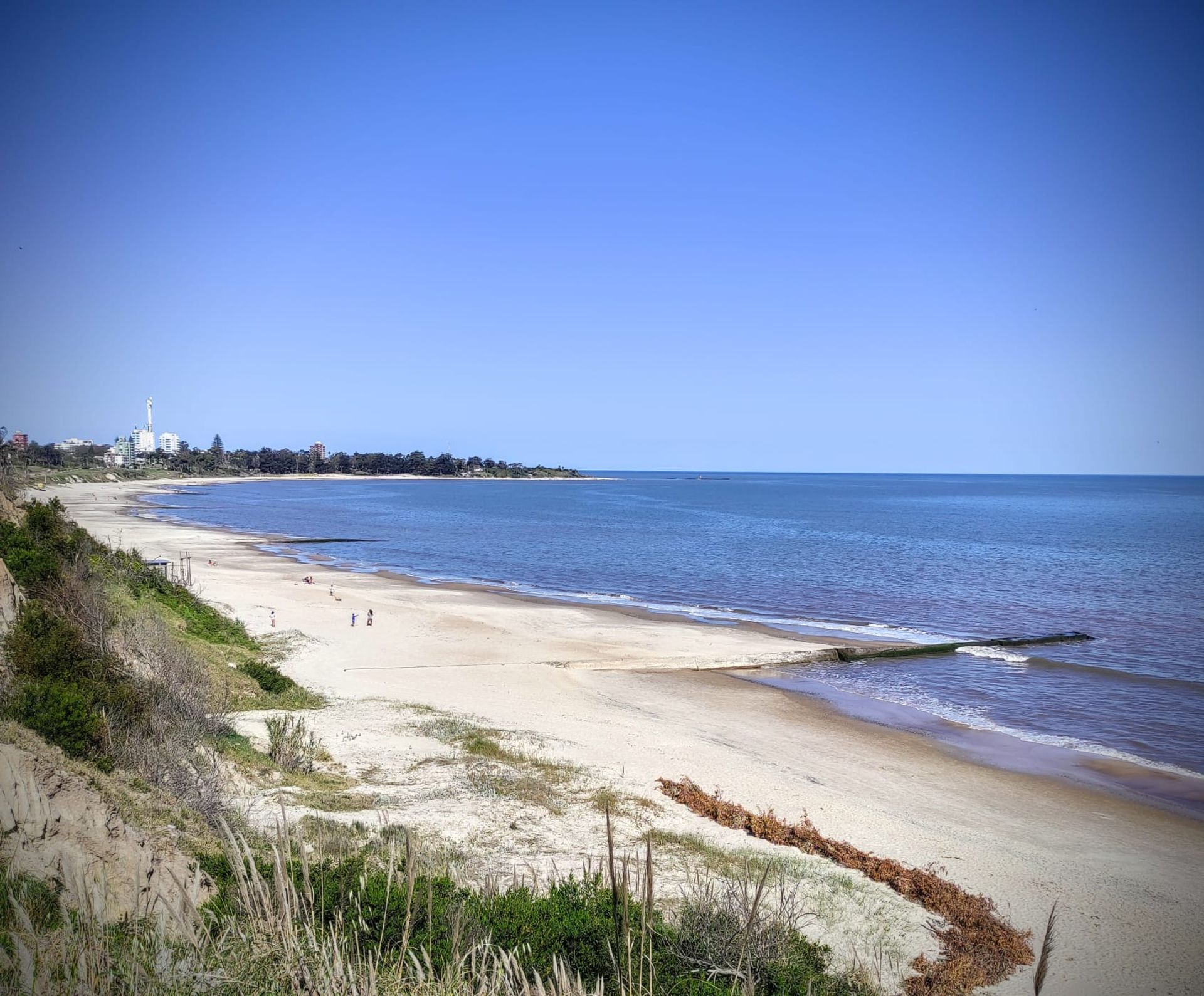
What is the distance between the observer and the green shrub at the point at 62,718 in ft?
31.1

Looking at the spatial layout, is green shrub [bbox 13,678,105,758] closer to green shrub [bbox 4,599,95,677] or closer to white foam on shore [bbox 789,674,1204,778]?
green shrub [bbox 4,599,95,677]

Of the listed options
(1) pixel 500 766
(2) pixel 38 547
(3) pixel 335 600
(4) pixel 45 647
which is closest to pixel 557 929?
(1) pixel 500 766

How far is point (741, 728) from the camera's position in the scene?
71.2 feet

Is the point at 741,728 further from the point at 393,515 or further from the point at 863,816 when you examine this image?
the point at 393,515

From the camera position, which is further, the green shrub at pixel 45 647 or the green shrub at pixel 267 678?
the green shrub at pixel 267 678

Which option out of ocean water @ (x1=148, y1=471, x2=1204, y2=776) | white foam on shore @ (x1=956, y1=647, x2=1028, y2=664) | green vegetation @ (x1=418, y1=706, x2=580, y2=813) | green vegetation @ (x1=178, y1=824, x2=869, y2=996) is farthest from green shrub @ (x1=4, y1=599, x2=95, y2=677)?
white foam on shore @ (x1=956, y1=647, x2=1028, y2=664)

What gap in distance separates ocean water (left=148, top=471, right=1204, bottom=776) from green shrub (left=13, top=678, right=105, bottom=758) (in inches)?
832

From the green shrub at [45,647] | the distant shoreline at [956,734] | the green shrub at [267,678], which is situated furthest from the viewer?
the green shrub at [267,678]

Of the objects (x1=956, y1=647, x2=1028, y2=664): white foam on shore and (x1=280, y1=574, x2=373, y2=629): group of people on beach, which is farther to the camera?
(x1=280, y1=574, x2=373, y2=629): group of people on beach

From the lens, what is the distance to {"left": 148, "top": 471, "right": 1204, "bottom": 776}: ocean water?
84.3ft

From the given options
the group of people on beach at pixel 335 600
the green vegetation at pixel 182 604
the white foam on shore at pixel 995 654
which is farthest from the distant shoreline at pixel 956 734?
the green vegetation at pixel 182 604

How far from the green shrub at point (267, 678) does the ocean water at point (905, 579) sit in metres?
16.6

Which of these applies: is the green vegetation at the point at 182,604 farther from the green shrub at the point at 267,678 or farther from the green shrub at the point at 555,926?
A: the green shrub at the point at 555,926

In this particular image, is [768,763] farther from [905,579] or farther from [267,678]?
[905,579]
